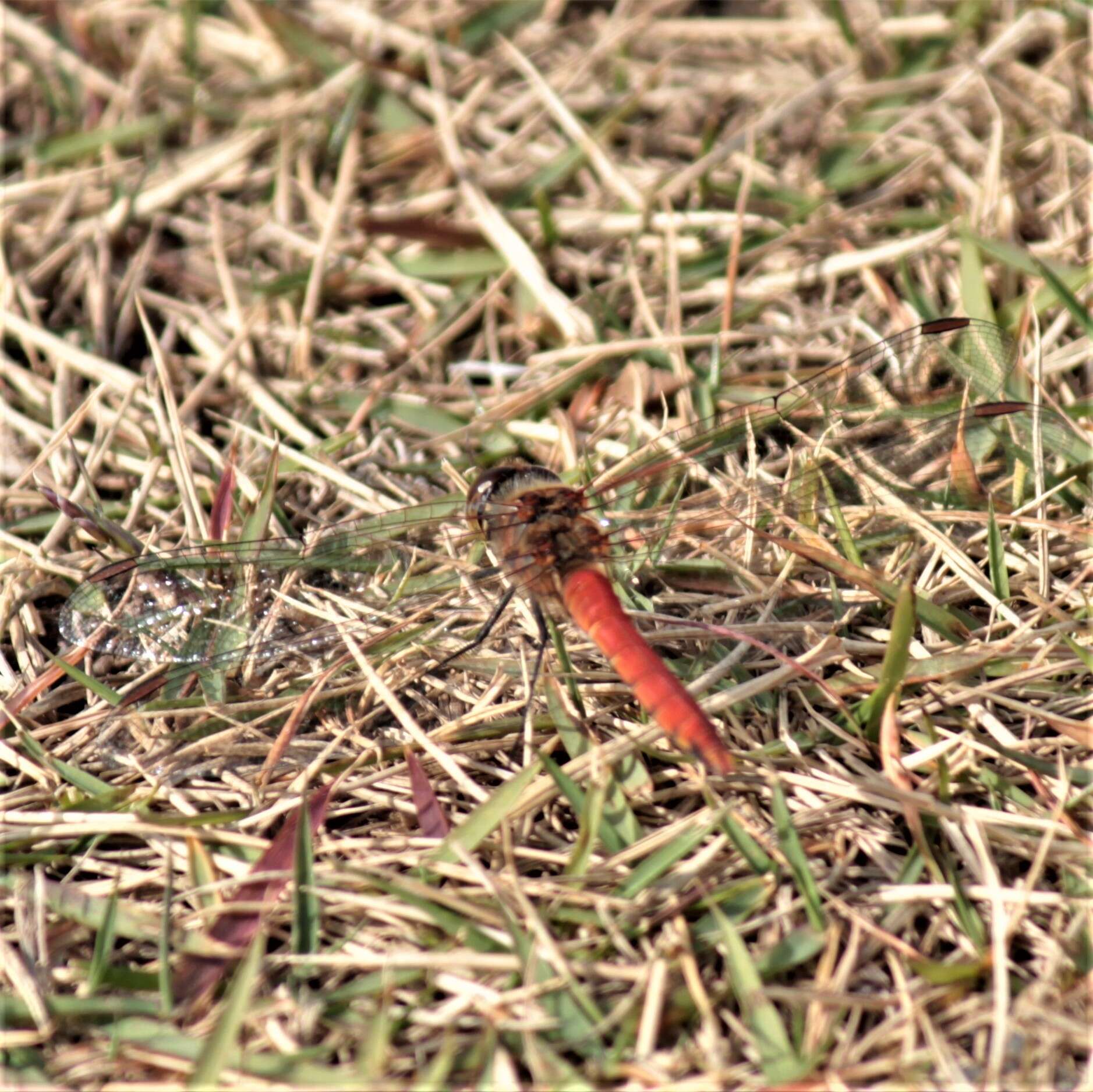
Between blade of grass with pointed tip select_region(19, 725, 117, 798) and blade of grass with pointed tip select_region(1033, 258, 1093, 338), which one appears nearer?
blade of grass with pointed tip select_region(19, 725, 117, 798)

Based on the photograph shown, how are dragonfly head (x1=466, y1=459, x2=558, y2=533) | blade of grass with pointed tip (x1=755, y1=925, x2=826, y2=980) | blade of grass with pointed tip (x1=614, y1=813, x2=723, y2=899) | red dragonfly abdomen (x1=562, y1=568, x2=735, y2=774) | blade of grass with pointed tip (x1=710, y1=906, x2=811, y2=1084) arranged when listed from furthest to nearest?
dragonfly head (x1=466, y1=459, x2=558, y2=533) → red dragonfly abdomen (x1=562, y1=568, x2=735, y2=774) → blade of grass with pointed tip (x1=614, y1=813, x2=723, y2=899) → blade of grass with pointed tip (x1=755, y1=925, x2=826, y2=980) → blade of grass with pointed tip (x1=710, y1=906, x2=811, y2=1084)

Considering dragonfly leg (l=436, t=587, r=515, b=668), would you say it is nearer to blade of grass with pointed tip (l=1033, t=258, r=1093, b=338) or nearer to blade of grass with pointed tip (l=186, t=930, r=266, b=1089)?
blade of grass with pointed tip (l=186, t=930, r=266, b=1089)

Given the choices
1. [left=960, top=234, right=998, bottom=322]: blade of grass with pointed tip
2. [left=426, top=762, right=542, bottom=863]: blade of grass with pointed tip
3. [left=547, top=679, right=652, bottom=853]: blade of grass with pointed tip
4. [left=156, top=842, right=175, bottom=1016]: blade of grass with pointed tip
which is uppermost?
[left=960, top=234, right=998, bottom=322]: blade of grass with pointed tip

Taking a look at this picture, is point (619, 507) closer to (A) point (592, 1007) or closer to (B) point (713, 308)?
(B) point (713, 308)

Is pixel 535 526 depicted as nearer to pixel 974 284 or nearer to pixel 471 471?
pixel 471 471

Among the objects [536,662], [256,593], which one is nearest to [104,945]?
[256,593]

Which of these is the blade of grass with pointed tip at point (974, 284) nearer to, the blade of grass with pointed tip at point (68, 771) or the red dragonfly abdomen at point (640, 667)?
the red dragonfly abdomen at point (640, 667)

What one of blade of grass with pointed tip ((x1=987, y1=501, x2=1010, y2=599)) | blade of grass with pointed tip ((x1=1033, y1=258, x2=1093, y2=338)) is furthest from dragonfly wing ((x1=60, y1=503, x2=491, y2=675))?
blade of grass with pointed tip ((x1=1033, y1=258, x2=1093, y2=338))

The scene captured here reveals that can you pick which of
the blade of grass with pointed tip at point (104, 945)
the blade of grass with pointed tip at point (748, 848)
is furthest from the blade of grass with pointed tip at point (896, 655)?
the blade of grass with pointed tip at point (104, 945)
